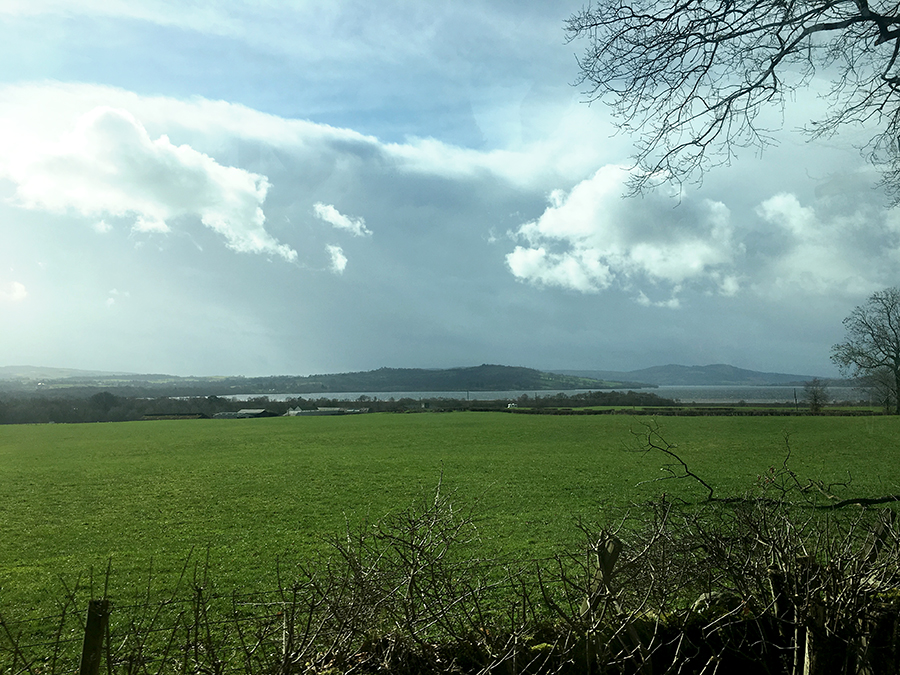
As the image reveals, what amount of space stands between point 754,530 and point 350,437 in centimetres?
2957

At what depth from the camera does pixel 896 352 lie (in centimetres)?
3881

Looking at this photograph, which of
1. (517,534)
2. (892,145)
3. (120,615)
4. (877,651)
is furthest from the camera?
(517,534)

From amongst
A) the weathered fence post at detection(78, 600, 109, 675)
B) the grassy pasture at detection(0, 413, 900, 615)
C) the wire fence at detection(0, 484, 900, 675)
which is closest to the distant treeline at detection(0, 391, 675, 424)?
the grassy pasture at detection(0, 413, 900, 615)

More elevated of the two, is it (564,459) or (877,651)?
(877,651)

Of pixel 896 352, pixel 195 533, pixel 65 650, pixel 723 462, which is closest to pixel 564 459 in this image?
pixel 723 462

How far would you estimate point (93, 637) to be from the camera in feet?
7.19

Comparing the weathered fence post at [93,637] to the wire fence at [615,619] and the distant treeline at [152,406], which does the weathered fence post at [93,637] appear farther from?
the distant treeline at [152,406]

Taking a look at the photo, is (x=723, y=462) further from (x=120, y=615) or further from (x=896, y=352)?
(x=896, y=352)

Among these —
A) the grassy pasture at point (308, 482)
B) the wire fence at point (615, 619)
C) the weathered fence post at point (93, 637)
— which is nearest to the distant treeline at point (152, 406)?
the grassy pasture at point (308, 482)

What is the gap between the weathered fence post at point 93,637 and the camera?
7.12ft

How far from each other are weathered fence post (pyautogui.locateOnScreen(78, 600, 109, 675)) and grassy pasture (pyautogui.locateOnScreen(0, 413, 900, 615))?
0.46 m

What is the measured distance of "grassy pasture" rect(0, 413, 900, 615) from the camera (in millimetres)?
9148

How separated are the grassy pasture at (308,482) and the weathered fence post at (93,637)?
46 cm

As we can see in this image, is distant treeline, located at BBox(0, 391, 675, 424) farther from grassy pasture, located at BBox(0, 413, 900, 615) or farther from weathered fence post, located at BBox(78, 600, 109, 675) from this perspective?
weathered fence post, located at BBox(78, 600, 109, 675)
